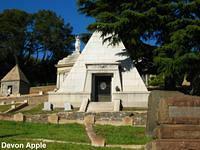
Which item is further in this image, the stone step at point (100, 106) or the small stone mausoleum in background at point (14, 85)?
the small stone mausoleum in background at point (14, 85)

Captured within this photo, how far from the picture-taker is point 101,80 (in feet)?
99.6

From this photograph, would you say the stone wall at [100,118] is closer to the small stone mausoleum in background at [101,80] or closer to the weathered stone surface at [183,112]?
the small stone mausoleum in background at [101,80]

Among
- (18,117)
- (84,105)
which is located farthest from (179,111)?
(84,105)

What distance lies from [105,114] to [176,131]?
43.1 ft

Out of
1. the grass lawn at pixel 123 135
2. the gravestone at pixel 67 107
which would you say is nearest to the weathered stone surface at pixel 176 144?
the grass lawn at pixel 123 135

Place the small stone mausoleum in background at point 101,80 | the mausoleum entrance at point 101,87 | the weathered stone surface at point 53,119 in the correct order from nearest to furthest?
1. the weathered stone surface at point 53,119
2. the small stone mausoleum in background at point 101,80
3. the mausoleum entrance at point 101,87

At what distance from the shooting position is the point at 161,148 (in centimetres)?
942

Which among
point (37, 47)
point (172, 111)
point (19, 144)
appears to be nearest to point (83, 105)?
point (19, 144)

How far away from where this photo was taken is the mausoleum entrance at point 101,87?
2989 centimetres

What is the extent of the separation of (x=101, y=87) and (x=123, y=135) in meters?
15.5

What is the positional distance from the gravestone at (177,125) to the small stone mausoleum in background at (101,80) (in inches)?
725

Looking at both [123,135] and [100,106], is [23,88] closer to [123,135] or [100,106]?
[100,106]

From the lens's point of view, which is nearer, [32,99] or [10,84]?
[32,99]

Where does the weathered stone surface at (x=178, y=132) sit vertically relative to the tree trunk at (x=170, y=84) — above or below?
below
